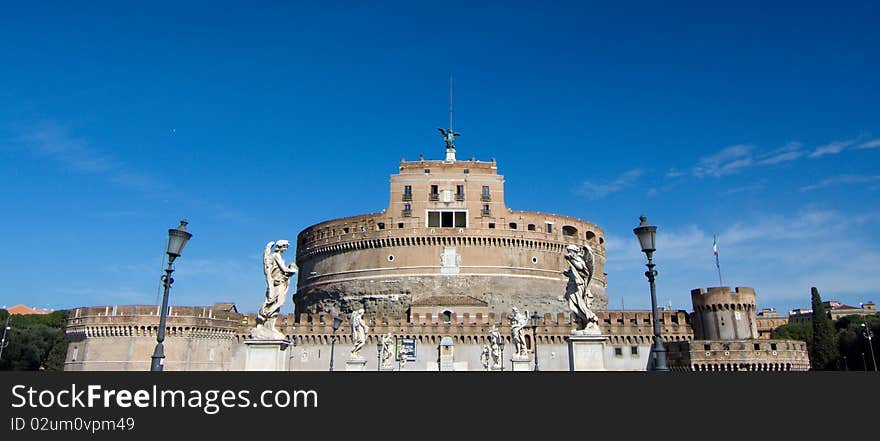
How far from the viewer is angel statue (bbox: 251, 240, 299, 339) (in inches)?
600

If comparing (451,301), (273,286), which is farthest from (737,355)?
(273,286)

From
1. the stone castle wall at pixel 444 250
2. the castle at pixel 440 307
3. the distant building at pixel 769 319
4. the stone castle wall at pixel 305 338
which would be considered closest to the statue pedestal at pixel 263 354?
the castle at pixel 440 307

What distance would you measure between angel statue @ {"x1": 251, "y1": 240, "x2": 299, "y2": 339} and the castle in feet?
117

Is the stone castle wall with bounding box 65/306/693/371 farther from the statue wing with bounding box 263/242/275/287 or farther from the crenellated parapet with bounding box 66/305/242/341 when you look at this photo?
the statue wing with bounding box 263/242/275/287

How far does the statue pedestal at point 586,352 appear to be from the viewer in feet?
48.7

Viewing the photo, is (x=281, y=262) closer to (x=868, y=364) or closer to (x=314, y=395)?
(x=314, y=395)

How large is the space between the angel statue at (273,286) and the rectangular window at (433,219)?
53.3m

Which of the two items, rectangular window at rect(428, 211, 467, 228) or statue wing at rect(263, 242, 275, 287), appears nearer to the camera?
statue wing at rect(263, 242, 275, 287)

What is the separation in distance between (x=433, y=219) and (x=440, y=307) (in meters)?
12.5

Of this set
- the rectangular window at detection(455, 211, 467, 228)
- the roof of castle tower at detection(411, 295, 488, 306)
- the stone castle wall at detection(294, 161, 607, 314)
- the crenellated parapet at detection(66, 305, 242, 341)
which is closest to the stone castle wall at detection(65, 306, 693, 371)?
the crenellated parapet at detection(66, 305, 242, 341)

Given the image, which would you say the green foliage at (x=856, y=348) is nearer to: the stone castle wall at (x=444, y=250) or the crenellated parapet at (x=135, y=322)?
the stone castle wall at (x=444, y=250)

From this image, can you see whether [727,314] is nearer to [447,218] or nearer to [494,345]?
[447,218]

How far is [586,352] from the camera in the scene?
14.9m

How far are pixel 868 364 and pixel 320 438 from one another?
70363 millimetres
